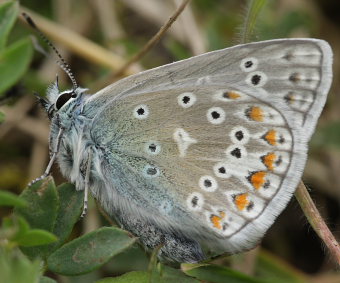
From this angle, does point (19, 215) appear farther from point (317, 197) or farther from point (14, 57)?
point (317, 197)

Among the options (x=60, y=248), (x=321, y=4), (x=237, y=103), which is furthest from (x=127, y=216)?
(x=321, y=4)

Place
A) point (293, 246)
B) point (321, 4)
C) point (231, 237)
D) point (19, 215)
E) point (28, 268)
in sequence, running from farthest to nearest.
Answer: point (321, 4) < point (293, 246) < point (231, 237) < point (19, 215) < point (28, 268)

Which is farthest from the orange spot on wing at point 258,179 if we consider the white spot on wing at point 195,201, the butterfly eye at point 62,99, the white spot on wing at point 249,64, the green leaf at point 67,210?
the butterfly eye at point 62,99

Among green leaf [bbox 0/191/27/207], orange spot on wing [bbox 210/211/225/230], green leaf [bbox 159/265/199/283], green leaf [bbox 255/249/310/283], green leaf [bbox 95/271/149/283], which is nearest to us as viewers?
green leaf [bbox 0/191/27/207]

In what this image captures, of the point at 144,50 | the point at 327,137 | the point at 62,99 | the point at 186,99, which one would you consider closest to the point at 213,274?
the point at 186,99

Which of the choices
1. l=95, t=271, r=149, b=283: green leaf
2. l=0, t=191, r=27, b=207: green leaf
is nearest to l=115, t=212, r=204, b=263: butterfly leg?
l=95, t=271, r=149, b=283: green leaf

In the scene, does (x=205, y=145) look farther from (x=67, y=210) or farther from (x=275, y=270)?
(x=275, y=270)

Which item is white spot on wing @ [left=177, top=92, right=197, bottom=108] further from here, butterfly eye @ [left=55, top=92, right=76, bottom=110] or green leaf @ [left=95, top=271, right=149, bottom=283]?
green leaf @ [left=95, top=271, right=149, bottom=283]
